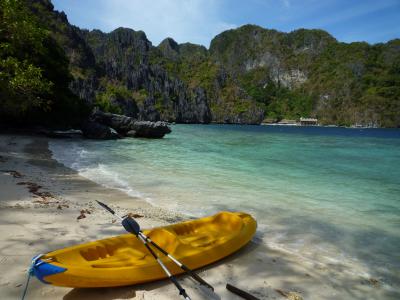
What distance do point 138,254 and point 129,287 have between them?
1.96ft

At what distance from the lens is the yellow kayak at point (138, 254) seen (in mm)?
3763

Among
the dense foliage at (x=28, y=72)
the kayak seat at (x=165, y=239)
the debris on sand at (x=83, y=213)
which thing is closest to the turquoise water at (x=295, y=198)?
the debris on sand at (x=83, y=213)

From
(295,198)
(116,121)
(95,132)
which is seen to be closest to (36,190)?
(295,198)

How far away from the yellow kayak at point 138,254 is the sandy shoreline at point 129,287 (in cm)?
24

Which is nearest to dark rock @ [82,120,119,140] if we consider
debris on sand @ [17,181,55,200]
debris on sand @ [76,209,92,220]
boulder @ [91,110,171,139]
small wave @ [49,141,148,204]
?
boulder @ [91,110,171,139]

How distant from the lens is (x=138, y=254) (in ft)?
15.9

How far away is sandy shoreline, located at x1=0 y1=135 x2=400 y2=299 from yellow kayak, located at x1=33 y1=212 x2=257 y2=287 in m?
0.24

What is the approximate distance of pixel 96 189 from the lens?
35.4 ft

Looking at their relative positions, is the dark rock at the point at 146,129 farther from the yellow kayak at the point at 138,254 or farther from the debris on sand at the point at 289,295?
the debris on sand at the point at 289,295

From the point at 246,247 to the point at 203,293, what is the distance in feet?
6.62

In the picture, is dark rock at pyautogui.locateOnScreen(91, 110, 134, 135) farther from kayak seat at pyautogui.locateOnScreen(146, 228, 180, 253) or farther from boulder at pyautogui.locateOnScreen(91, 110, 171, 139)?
kayak seat at pyautogui.locateOnScreen(146, 228, 180, 253)

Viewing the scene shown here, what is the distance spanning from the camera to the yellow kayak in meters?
3.76

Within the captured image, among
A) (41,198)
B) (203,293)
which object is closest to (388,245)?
(203,293)

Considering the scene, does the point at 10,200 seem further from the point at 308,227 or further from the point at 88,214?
the point at 308,227
